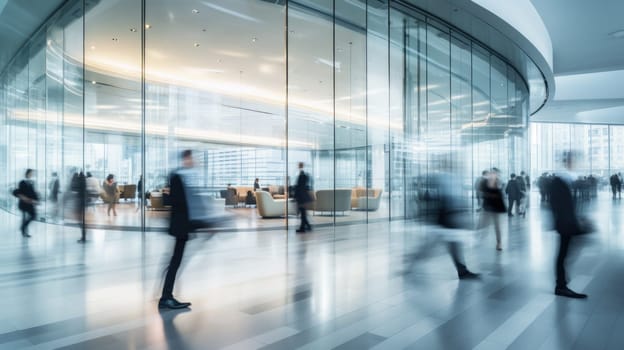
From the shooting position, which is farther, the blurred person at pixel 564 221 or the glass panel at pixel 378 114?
the glass panel at pixel 378 114

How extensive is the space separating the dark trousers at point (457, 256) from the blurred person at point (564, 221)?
1.06m

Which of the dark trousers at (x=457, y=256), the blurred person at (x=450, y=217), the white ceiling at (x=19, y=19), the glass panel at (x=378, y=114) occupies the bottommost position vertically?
the dark trousers at (x=457, y=256)

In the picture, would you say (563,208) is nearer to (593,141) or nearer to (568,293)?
(568,293)

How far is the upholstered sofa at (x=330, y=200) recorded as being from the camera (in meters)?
12.0

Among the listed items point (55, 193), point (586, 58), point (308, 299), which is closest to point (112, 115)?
point (55, 193)

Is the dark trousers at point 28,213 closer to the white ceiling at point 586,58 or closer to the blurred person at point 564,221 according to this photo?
the blurred person at point 564,221

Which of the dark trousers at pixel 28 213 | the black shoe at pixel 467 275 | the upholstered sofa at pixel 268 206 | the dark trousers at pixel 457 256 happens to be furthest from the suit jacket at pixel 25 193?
the black shoe at pixel 467 275

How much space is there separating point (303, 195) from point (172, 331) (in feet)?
22.0

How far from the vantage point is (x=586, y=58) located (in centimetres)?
1532

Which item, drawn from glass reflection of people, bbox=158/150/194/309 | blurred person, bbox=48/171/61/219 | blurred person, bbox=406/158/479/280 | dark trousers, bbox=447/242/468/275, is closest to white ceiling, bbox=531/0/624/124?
blurred person, bbox=406/158/479/280

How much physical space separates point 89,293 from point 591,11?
13371 millimetres

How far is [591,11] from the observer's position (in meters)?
10.9

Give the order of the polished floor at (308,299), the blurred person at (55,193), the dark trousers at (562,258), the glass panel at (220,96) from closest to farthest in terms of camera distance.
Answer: the polished floor at (308,299), the dark trousers at (562,258), the glass panel at (220,96), the blurred person at (55,193)

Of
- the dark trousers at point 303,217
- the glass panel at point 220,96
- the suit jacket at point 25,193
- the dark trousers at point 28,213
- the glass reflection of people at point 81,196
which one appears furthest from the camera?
the glass panel at point 220,96
